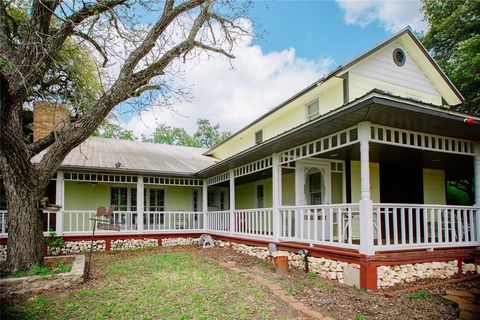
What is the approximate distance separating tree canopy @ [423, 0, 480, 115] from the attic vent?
4.56 m

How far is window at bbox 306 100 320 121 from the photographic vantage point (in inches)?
420

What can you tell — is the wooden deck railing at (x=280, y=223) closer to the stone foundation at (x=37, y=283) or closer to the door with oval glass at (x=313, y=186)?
the door with oval glass at (x=313, y=186)

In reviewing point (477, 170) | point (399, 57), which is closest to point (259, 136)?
point (399, 57)

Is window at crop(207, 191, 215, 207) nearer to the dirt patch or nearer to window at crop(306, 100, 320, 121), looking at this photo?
window at crop(306, 100, 320, 121)

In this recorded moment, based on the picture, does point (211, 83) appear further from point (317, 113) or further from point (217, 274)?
point (217, 274)

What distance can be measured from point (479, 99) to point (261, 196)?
1055cm

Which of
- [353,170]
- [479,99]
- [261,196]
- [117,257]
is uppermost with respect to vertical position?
[479,99]

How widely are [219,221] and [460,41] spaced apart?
15.2 metres

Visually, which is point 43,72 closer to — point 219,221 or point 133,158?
point 133,158

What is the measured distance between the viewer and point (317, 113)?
1060cm

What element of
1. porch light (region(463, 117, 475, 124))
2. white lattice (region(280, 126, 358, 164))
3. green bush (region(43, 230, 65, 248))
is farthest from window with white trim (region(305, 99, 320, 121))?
green bush (region(43, 230, 65, 248))

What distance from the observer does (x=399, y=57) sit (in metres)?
10.6

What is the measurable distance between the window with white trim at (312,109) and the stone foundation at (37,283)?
7.95 metres

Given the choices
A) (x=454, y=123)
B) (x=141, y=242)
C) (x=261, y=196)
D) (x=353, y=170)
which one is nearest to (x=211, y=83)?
(x=261, y=196)
